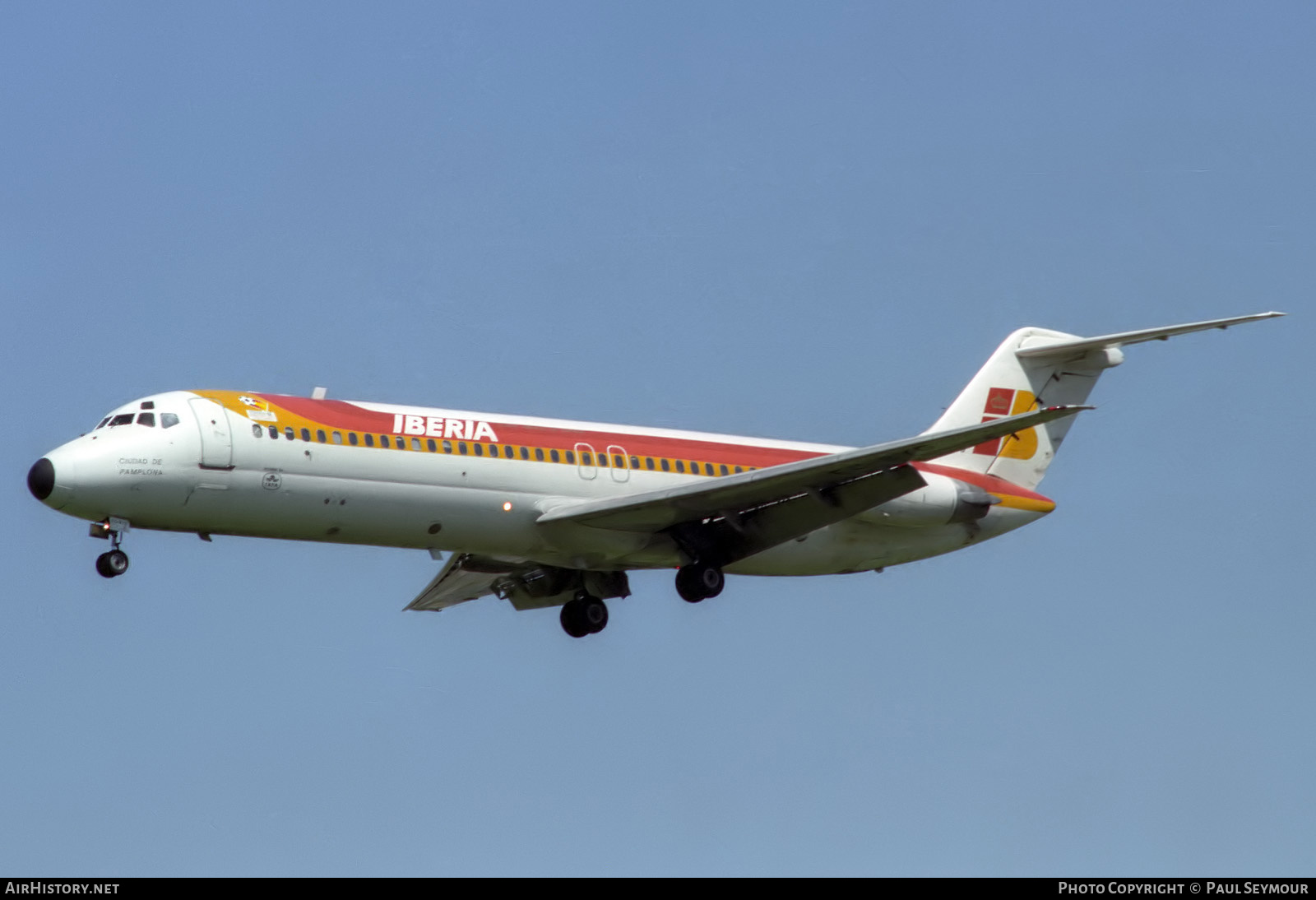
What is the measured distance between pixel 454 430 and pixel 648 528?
148 inches

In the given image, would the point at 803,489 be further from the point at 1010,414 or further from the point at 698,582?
the point at 1010,414

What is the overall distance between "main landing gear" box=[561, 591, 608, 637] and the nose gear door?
7952 millimetres

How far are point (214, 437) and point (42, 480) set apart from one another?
249 cm

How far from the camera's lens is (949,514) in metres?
34.9

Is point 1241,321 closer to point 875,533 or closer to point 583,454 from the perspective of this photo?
point 875,533

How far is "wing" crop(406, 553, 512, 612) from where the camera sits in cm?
3459

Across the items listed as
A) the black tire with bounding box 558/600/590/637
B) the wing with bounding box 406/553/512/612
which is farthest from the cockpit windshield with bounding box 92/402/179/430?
the black tire with bounding box 558/600/590/637

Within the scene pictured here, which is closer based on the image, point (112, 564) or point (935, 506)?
point (112, 564)

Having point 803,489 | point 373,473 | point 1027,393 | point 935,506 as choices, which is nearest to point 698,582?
point 803,489

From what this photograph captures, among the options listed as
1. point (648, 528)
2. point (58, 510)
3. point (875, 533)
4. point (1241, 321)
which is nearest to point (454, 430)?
point (648, 528)

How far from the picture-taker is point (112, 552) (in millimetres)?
29156

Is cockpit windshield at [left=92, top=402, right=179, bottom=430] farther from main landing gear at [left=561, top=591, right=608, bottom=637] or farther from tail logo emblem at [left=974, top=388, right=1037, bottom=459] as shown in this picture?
tail logo emblem at [left=974, top=388, right=1037, bottom=459]

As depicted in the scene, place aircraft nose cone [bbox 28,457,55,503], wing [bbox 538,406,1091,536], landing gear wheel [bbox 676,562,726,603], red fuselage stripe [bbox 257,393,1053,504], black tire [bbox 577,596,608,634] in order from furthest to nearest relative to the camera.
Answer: black tire [bbox 577,596,608,634] → landing gear wheel [bbox 676,562,726,603] → wing [bbox 538,406,1091,536] → red fuselage stripe [bbox 257,393,1053,504] → aircraft nose cone [bbox 28,457,55,503]
